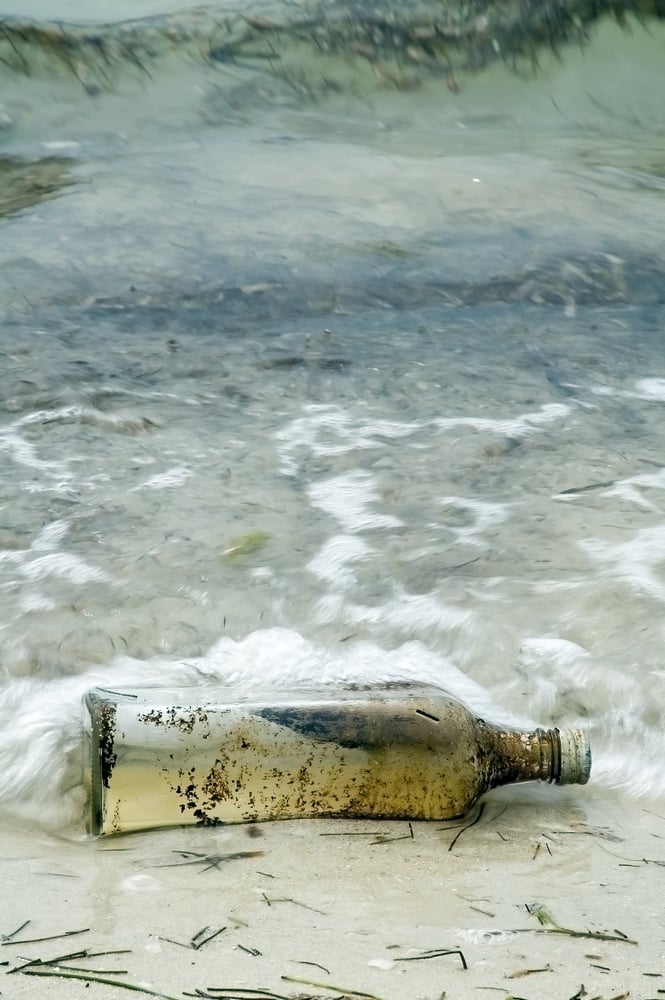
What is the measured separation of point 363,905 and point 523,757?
415 mm

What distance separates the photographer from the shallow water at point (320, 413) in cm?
228

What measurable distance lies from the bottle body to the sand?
4cm

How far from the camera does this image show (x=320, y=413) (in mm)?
3430

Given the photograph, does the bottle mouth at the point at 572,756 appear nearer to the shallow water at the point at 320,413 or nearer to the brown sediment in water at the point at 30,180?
the shallow water at the point at 320,413

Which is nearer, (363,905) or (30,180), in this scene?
(363,905)

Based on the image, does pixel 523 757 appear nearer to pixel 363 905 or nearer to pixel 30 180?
pixel 363 905

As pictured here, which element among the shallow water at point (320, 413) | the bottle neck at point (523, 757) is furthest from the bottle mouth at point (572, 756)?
the shallow water at point (320, 413)

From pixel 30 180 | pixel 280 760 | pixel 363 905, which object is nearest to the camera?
pixel 363 905

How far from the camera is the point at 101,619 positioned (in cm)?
237

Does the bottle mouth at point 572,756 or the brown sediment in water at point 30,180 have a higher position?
the brown sediment in water at point 30,180

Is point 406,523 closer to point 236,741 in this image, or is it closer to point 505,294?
point 236,741

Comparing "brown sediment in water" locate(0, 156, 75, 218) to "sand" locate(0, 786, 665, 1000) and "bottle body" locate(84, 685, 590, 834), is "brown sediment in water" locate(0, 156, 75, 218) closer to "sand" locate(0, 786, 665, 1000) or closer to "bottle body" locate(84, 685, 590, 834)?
"bottle body" locate(84, 685, 590, 834)

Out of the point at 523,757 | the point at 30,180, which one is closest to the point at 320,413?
the point at 523,757

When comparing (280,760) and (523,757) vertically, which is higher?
(280,760)
